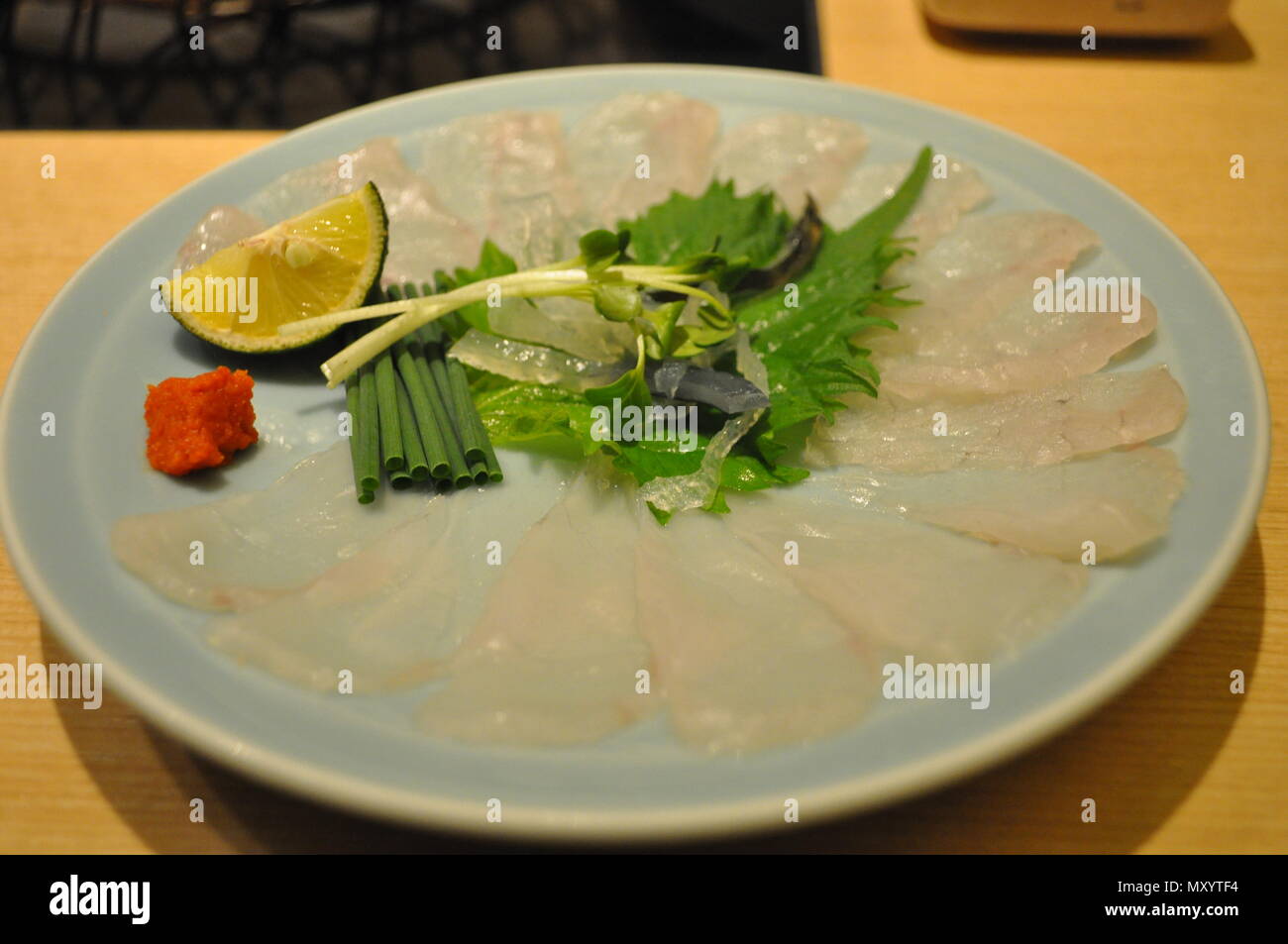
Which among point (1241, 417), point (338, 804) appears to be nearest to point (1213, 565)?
point (1241, 417)

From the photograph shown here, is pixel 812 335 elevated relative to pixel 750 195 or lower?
lower

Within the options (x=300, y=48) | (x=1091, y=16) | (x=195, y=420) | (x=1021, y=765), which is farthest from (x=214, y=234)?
(x=1091, y=16)

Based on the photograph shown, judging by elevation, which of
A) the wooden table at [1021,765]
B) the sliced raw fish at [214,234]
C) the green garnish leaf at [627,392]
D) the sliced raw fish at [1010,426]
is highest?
the sliced raw fish at [214,234]

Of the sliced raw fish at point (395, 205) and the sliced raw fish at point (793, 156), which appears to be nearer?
the sliced raw fish at point (395, 205)

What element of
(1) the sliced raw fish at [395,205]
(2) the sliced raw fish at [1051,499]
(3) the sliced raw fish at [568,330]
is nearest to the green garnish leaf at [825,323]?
(2) the sliced raw fish at [1051,499]

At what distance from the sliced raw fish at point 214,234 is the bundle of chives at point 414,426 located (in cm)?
44

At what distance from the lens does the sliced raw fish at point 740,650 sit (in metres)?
1.28

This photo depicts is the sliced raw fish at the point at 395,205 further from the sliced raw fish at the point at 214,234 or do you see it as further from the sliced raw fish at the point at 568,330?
the sliced raw fish at the point at 568,330

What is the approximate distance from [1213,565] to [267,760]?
129 cm

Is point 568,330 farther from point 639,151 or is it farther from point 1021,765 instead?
point 1021,765

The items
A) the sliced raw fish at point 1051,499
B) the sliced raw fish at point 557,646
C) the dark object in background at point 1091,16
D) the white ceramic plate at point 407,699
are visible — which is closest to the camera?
the white ceramic plate at point 407,699

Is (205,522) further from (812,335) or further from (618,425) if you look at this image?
(812,335)

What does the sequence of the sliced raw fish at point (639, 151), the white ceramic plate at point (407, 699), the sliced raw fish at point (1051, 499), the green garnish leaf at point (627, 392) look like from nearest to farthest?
the white ceramic plate at point (407, 699) → the sliced raw fish at point (1051, 499) → the green garnish leaf at point (627, 392) → the sliced raw fish at point (639, 151)

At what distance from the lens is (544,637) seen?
144cm
